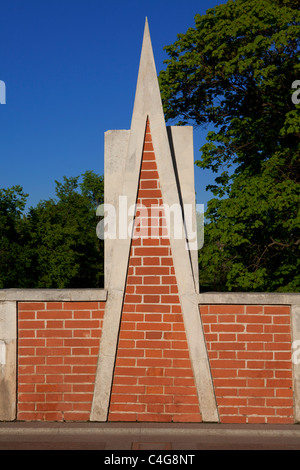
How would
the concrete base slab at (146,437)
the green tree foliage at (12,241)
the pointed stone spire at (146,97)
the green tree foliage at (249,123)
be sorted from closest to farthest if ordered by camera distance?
the concrete base slab at (146,437), the pointed stone spire at (146,97), the green tree foliage at (249,123), the green tree foliage at (12,241)

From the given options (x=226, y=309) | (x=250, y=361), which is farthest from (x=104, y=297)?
(x=250, y=361)

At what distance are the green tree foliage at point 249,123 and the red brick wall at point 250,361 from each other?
9766 millimetres

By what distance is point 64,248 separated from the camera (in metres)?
31.0

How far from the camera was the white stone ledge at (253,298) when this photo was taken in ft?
15.7

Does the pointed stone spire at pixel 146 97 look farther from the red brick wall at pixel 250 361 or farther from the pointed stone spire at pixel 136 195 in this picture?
the red brick wall at pixel 250 361

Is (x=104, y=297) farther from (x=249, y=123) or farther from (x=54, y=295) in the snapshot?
(x=249, y=123)

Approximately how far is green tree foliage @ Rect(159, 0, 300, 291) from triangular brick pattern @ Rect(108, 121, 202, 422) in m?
10.0

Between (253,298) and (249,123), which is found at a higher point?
(249,123)

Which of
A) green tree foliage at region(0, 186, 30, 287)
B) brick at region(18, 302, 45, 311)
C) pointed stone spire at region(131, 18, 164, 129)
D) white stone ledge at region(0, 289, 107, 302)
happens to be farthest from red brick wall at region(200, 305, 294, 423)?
green tree foliage at region(0, 186, 30, 287)

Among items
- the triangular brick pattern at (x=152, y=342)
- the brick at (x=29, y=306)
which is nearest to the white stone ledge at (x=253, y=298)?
the triangular brick pattern at (x=152, y=342)

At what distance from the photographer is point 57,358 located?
4.91m

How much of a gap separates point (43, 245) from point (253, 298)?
90.5ft

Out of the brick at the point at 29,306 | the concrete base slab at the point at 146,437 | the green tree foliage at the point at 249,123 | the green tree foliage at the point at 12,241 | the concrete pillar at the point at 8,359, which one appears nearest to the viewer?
the concrete base slab at the point at 146,437
